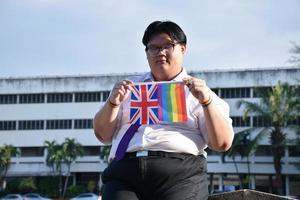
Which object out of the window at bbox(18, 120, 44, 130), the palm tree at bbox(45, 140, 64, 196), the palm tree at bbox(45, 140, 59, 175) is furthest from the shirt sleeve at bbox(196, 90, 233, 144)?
the window at bbox(18, 120, 44, 130)

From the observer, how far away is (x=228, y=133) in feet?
9.38

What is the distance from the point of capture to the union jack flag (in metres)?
2.96

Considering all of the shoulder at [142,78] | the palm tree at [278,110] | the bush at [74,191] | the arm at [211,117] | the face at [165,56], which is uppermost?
the face at [165,56]

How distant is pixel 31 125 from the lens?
49344 mm

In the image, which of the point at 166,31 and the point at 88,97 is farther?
the point at 88,97

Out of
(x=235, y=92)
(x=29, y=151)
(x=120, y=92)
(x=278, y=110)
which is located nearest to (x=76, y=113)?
(x=29, y=151)

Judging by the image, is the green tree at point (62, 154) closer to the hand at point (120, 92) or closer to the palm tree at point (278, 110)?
the palm tree at point (278, 110)

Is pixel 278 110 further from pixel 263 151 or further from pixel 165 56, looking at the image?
pixel 165 56

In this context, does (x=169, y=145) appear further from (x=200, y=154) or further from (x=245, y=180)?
(x=245, y=180)

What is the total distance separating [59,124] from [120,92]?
46454 millimetres

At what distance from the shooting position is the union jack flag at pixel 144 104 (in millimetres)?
2959

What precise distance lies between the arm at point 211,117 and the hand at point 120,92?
0.33m

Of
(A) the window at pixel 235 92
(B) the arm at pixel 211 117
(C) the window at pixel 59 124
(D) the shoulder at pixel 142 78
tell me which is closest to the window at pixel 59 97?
(C) the window at pixel 59 124

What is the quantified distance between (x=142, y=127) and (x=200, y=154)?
36cm
